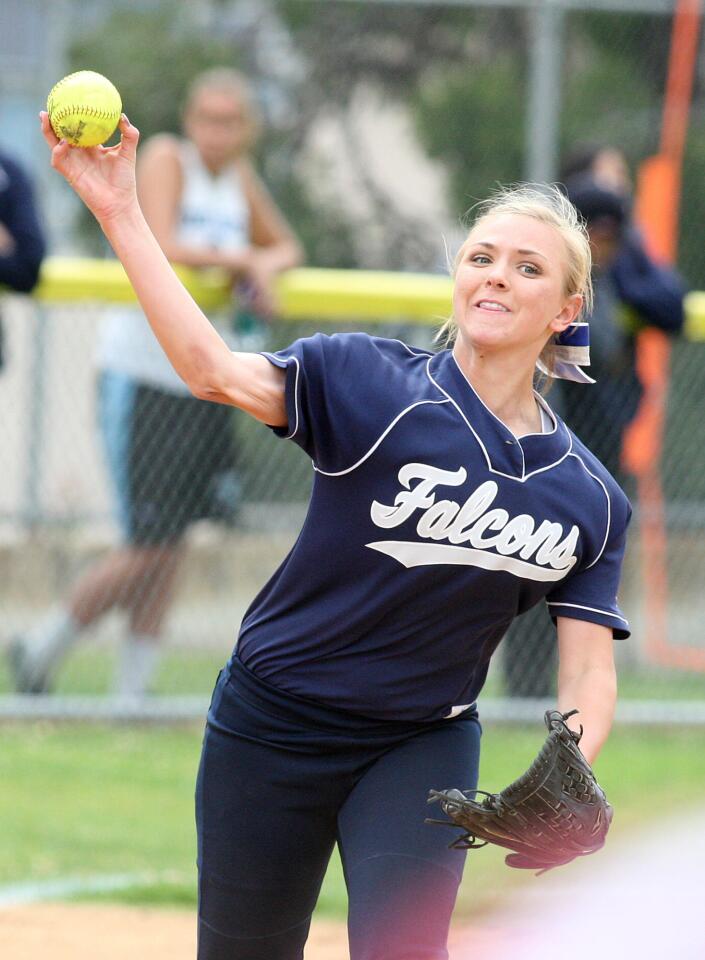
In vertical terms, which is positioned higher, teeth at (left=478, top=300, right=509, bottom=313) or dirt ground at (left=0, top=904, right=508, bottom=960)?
teeth at (left=478, top=300, right=509, bottom=313)

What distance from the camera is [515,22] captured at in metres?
8.85

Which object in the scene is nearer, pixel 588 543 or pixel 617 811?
pixel 588 543

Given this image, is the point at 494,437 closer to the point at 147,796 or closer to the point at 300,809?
the point at 300,809

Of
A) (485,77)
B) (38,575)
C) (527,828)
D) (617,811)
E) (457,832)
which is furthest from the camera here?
Answer: (485,77)

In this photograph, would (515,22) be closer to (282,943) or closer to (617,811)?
(617,811)

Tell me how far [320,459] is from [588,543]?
0.55 m

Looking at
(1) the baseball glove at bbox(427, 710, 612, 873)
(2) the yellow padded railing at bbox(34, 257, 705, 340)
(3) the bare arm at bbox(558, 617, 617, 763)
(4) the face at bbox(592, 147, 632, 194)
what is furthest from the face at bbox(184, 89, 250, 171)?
(1) the baseball glove at bbox(427, 710, 612, 873)

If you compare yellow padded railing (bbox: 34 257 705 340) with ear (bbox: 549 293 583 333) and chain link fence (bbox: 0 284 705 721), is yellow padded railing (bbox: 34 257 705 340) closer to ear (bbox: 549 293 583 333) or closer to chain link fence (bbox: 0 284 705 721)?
chain link fence (bbox: 0 284 705 721)

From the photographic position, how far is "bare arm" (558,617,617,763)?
307 centimetres

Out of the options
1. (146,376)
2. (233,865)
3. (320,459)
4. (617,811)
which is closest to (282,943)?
(233,865)

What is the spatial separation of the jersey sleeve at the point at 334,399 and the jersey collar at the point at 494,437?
0.39ft

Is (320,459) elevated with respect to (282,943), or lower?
elevated

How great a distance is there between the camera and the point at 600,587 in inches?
124

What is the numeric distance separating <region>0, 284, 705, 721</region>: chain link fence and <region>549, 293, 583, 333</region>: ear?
3252mm
